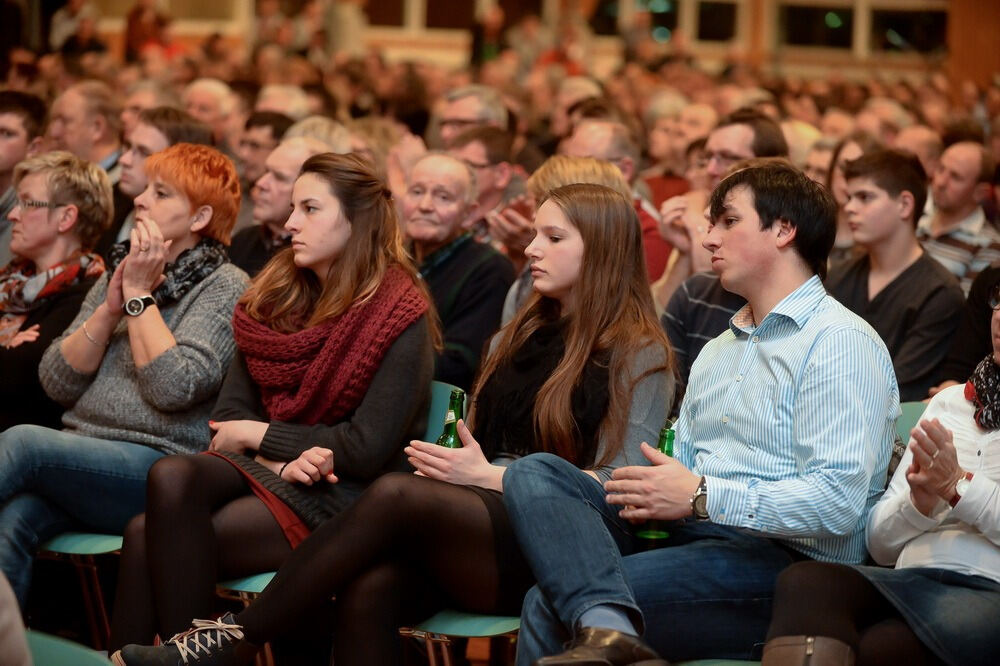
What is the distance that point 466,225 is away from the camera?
4230mm

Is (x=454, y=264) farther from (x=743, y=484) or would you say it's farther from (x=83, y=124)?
(x=83, y=124)

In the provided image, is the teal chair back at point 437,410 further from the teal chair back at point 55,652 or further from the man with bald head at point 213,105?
the man with bald head at point 213,105

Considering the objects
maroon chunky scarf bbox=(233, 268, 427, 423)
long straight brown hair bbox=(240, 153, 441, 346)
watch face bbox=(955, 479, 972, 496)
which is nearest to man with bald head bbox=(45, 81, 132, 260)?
long straight brown hair bbox=(240, 153, 441, 346)

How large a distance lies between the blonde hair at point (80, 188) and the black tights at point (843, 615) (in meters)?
2.34

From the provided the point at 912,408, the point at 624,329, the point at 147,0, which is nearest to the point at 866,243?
the point at 912,408

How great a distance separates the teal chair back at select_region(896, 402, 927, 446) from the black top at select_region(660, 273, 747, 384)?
59 cm

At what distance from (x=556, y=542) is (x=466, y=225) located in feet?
6.91

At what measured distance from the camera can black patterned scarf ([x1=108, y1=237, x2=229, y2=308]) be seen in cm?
318

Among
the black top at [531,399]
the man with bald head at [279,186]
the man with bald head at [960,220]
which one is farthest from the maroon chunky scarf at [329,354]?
the man with bald head at [960,220]

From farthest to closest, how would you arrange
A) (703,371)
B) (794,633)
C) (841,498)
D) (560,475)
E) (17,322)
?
(17,322) → (703,371) → (560,475) → (841,498) → (794,633)

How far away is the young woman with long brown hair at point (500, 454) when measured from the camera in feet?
7.89

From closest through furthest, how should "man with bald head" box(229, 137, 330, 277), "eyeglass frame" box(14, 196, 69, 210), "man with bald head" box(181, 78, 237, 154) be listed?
"eyeglass frame" box(14, 196, 69, 210) → "man with bald head" box(229, 137, 330, 277) → "man with bald head" box(181, 78, 237, 154)

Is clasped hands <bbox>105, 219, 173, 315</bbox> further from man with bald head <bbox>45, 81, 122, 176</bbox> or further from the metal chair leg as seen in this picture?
man with bald head <bbox>45, 81, 122, 176</bbox>

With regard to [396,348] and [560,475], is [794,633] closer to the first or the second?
[560,475]
